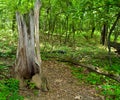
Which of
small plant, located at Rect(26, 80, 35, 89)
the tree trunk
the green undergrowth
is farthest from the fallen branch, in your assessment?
small plant, located at Rect(26, 80, 35, 89)

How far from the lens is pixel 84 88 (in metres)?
8.98

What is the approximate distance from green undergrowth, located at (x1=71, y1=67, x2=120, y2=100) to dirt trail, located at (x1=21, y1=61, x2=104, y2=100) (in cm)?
30

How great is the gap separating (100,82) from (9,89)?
13.2 ft

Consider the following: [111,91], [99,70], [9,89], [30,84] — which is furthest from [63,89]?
[99,70]

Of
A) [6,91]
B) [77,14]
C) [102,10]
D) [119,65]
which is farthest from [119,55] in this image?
[6,91]

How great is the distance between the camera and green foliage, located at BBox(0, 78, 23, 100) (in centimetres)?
703

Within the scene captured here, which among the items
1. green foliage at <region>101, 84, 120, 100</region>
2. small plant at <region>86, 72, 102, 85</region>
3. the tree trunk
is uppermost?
the tree trunk

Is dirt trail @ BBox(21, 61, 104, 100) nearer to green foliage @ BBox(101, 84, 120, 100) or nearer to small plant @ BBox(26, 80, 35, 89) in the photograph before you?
small plant @ BBox(26, 80, 35, 89)

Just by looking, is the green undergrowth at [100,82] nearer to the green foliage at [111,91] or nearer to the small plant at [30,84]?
the green foliage at [111,91]

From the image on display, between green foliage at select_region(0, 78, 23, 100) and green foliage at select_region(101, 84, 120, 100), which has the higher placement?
green foliage at select_region(0, 78, 23, 100)

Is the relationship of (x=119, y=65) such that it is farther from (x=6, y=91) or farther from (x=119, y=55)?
(x=6, y=91)

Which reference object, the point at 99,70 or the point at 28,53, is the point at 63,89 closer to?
the point at 28,53

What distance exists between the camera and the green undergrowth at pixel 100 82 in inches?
339

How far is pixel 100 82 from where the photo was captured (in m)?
9.75
